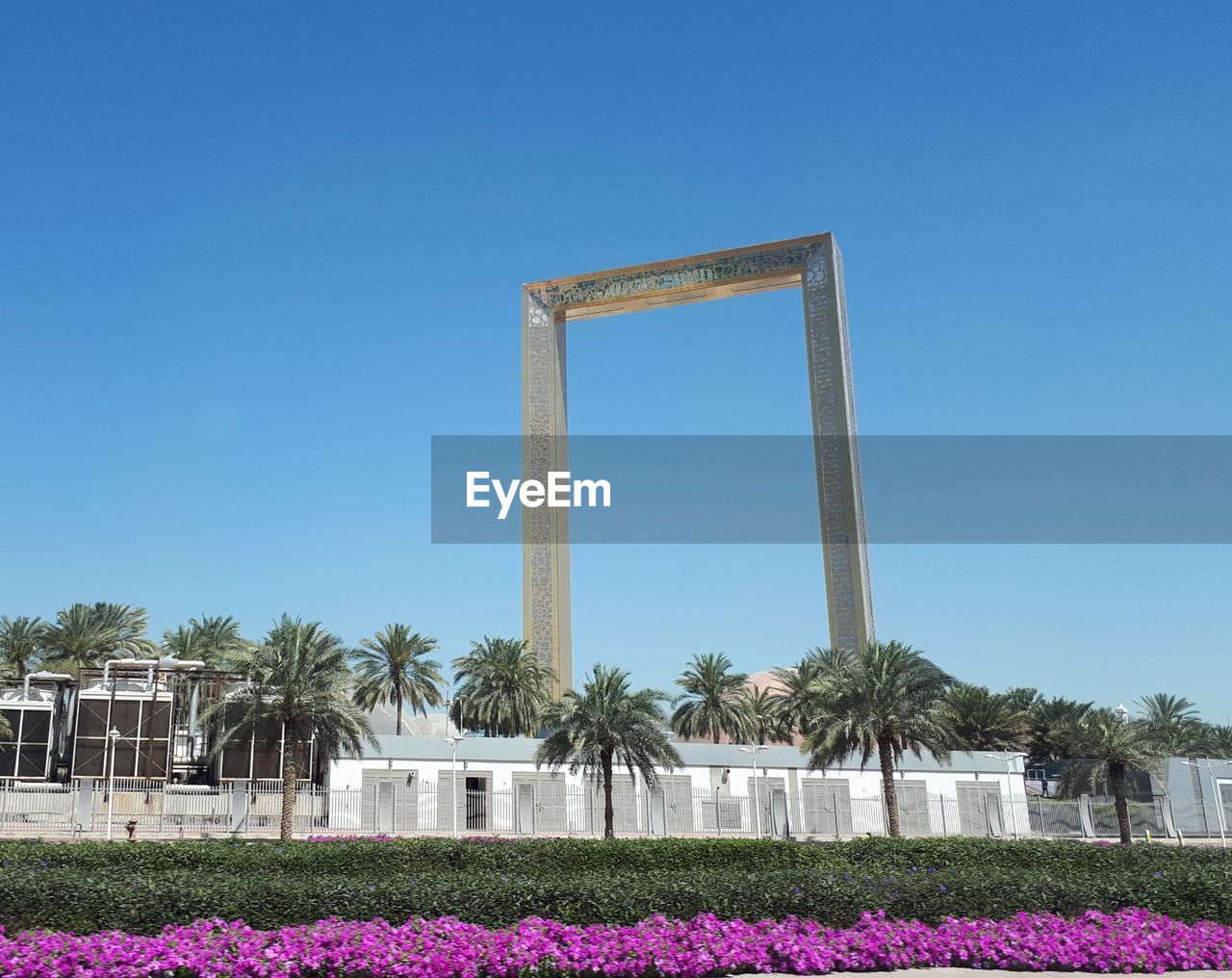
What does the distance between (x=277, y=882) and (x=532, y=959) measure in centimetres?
317

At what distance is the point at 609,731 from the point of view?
30031 mm

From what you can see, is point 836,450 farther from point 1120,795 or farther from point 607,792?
point 607,792

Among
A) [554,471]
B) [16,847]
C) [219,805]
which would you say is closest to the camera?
[16,847]

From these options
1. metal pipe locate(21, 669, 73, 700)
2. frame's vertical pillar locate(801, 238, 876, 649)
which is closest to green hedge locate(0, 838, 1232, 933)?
metal pipe locate(21, 669, 73, 700)

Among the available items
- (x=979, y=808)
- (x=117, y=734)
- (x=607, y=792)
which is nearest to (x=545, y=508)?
(x=117, y=734)

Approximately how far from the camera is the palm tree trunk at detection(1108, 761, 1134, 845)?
107ft

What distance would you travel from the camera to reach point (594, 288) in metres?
52.8

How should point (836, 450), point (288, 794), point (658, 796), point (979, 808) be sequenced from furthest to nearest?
point (836, 450), point (979, 808), point (658, 796), point (288, 794)

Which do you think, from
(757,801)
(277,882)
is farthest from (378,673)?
(277,882)

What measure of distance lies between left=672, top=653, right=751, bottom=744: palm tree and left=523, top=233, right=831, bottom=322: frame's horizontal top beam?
17.5 meters

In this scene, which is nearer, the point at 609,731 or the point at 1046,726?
the point at 609,731

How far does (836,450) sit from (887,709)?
18.8 meters

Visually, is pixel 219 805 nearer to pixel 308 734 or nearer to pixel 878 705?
pixel 308 734

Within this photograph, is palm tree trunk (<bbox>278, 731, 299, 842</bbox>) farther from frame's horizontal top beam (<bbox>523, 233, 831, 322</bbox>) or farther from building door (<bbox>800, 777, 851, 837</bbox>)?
frame's horizontal top beam (<bbox>523, 233, 831, 322</bbox>)
